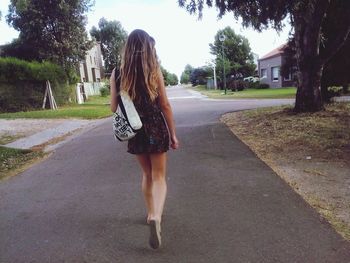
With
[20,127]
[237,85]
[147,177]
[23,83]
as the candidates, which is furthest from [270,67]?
[147,177]

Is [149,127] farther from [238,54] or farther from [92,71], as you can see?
[92,71]

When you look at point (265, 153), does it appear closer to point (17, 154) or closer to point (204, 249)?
point (204, 249)

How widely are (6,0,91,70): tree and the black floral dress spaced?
3013cm

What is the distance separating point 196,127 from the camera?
42.9ft

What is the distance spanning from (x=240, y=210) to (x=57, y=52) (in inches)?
1248

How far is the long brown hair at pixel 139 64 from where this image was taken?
3.80 meters

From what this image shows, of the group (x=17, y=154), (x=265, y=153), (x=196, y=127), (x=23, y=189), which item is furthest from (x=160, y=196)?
(x=196, y=127)

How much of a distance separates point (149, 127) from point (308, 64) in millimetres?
11376

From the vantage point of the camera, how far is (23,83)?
25.1m

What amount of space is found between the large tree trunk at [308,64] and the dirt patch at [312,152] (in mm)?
526

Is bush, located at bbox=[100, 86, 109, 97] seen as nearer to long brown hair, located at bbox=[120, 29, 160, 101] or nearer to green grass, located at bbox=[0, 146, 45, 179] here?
green grass, located at bbox=[0, 146, 45, 179]

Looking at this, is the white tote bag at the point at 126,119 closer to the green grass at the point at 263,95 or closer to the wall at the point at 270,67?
the green grass at the point at 263,95

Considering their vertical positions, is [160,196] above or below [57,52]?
below

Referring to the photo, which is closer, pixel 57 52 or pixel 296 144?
pixel 296 144
